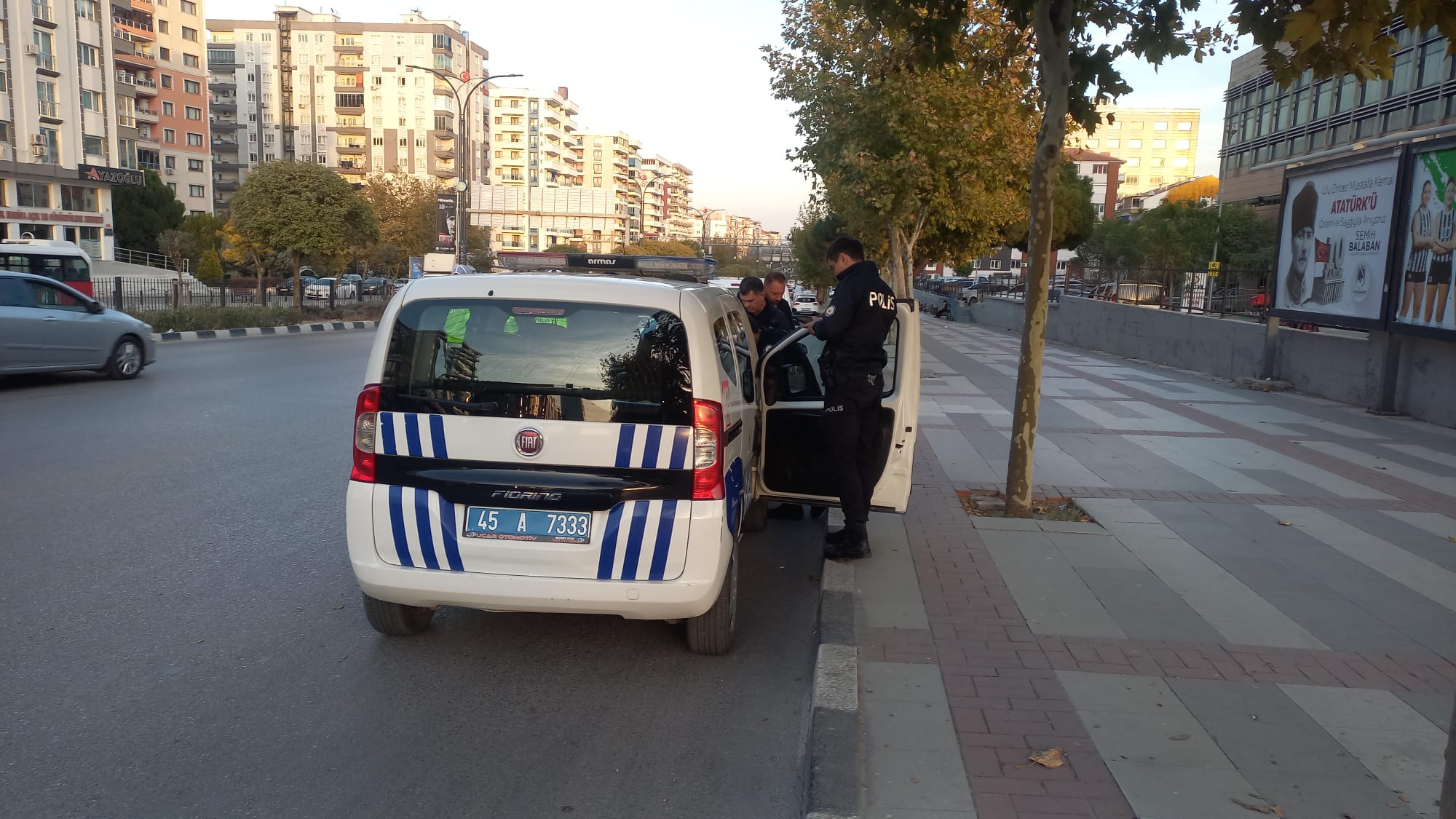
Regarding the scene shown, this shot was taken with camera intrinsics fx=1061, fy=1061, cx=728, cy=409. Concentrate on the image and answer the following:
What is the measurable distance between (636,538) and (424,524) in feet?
2.97

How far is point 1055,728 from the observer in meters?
4.07

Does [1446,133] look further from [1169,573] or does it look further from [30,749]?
[30,749]

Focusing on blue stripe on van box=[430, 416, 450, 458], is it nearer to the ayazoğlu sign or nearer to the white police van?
the white police van

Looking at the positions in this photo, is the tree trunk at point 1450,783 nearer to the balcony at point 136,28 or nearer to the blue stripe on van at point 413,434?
the blue stripe on van at point 413,434

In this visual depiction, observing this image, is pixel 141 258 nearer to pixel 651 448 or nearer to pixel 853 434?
pixel 853 434

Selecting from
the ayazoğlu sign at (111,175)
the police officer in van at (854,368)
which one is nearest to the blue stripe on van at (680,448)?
the police officer in van at (854,368)

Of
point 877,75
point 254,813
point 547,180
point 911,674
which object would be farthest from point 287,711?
point 547,180

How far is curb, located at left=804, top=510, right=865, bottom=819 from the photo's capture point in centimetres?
349

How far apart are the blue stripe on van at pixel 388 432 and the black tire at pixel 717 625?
1.55 meters

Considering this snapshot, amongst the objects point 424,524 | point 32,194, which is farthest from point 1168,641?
point 32,194

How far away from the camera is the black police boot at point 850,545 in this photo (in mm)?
6371

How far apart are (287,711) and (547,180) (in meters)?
142

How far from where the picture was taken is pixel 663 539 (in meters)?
4.48

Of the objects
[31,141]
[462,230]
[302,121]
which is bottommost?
[462,230]
